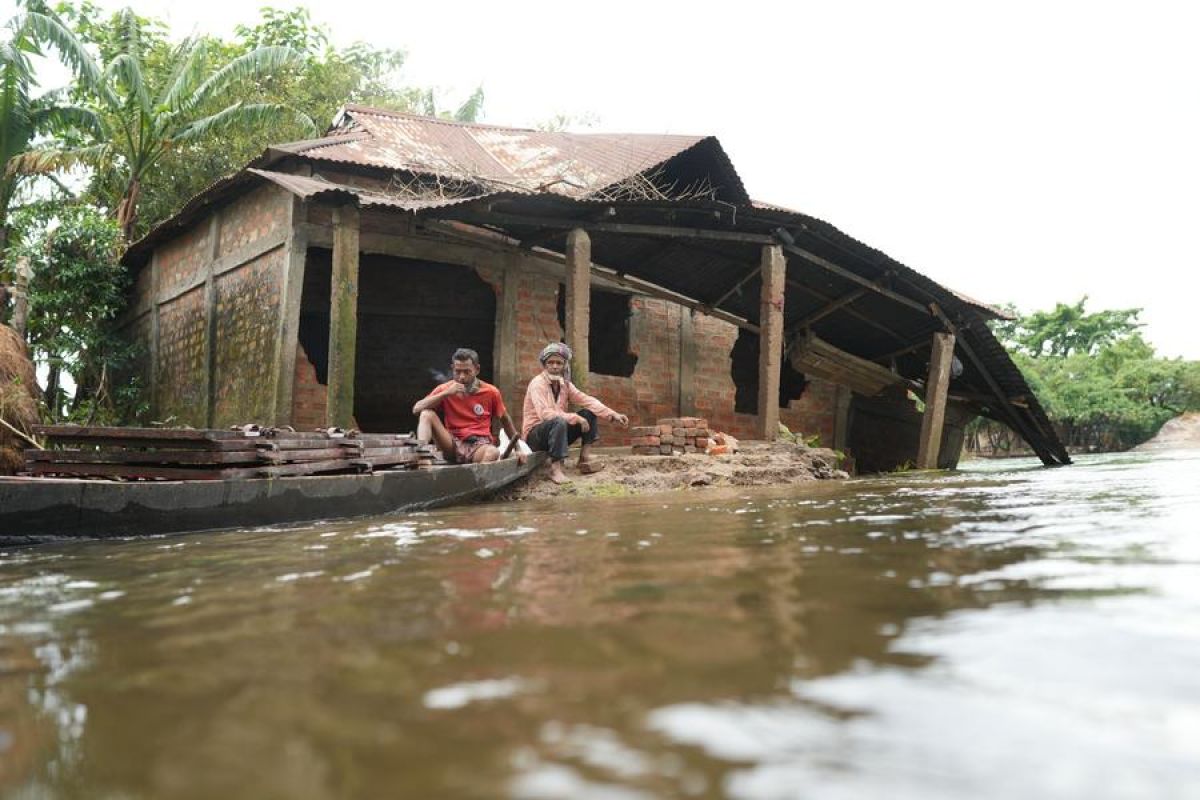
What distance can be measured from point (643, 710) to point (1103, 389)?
3046 centimetres

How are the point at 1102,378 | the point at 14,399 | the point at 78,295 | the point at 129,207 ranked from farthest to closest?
1. the point at 1102,378
2. the point at 129,207
3. the point at 78,295
4. the point at 14,399

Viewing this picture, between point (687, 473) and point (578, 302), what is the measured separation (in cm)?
200

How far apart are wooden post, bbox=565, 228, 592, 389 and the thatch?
17.9ft

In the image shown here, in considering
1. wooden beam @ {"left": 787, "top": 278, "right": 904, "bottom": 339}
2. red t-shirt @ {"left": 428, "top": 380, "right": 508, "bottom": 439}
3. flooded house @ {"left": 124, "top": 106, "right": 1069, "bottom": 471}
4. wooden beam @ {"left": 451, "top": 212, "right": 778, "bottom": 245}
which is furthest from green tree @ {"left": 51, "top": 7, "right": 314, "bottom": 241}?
red t-shirt @ {"left": 428, "top": 380, "right": 508, "bottom": 439}

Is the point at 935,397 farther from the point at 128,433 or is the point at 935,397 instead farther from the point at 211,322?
the point at 128,433

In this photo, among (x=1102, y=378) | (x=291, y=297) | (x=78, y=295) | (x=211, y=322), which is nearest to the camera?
(x=291, y=297)

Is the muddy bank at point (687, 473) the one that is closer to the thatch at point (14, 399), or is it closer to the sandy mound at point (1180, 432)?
the thatch at point (14, 399)

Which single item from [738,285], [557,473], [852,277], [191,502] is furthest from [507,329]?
[191,502]

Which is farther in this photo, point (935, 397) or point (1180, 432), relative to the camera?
point (1180, 432)

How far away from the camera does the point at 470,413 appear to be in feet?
20.9

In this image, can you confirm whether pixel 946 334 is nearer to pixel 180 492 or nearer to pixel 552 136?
pixel 552 136

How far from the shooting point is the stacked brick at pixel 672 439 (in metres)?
8.16

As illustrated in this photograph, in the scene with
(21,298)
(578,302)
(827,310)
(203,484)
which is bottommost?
(203,484)

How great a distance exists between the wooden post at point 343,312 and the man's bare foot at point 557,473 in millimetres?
2021
